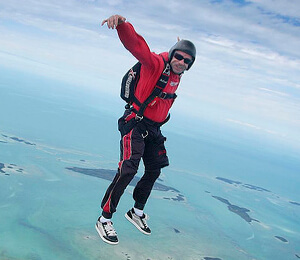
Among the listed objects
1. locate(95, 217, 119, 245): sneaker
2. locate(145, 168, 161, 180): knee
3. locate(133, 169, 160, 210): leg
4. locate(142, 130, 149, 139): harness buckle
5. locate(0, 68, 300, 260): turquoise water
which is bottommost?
locate(0, 68, 300, 260): turquoise water

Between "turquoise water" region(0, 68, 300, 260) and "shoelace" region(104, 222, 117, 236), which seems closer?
"shoelace" region(104, 222, 117, 236)

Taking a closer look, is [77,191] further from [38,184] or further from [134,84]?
[134,84]

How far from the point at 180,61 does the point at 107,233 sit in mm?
2898

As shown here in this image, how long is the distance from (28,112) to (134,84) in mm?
165422

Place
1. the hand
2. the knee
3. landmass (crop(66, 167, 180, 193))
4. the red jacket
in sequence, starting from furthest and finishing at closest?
1. landmass (crop(66, 167, 180, 193))
2. the knee
3. the red jacket
4. the hand

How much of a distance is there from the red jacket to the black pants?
24 cm

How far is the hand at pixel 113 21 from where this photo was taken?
339 centimetres

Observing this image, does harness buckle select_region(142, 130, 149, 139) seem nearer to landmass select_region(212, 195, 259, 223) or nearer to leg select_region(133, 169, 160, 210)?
leg select_region(133, 169, 160, 210)

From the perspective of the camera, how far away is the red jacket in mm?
3680

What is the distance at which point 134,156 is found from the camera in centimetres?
448

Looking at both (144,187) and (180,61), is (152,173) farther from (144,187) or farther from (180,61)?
(180,61)

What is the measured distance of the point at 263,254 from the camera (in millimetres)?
60406

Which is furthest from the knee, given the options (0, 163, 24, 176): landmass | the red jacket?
(0, 163, 24, 176): landmass

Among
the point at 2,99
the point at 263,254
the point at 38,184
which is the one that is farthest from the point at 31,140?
the point at 2,99
